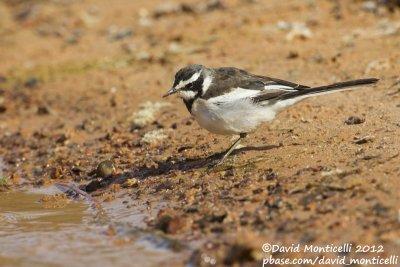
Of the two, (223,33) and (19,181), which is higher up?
(223,33)

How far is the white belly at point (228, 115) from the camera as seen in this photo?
8.15 metres

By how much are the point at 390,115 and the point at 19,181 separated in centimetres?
443

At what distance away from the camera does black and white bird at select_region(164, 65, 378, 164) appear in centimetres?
816

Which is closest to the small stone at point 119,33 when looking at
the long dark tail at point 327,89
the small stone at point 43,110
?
the small stone at point 43,110

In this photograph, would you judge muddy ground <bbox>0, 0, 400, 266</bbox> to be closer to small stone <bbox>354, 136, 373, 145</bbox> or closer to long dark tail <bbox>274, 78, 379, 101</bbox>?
small stone <bbox>354, 136, 373, 145</bbox>

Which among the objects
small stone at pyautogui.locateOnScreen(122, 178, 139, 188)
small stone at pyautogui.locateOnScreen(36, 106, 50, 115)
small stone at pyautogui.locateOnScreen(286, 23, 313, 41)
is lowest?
small stone at pyautogui.locateOnScreen(122, 178, 139, 188)

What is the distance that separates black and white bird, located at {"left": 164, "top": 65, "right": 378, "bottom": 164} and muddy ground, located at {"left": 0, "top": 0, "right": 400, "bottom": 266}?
0.41 metres

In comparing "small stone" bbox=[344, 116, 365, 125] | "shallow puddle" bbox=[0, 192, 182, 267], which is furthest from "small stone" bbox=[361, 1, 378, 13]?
"shallow puddle" bbox=[0, 192, 182, 267]

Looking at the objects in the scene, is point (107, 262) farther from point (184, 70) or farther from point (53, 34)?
point (53, 34)

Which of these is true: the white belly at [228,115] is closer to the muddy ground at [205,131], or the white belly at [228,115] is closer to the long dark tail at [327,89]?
the long dark tail at [327,89]

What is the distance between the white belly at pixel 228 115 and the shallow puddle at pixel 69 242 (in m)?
1.51

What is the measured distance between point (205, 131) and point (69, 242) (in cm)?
334

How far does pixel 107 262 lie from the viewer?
6.33 meters

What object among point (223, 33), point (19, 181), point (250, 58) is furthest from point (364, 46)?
point (19, 181)
